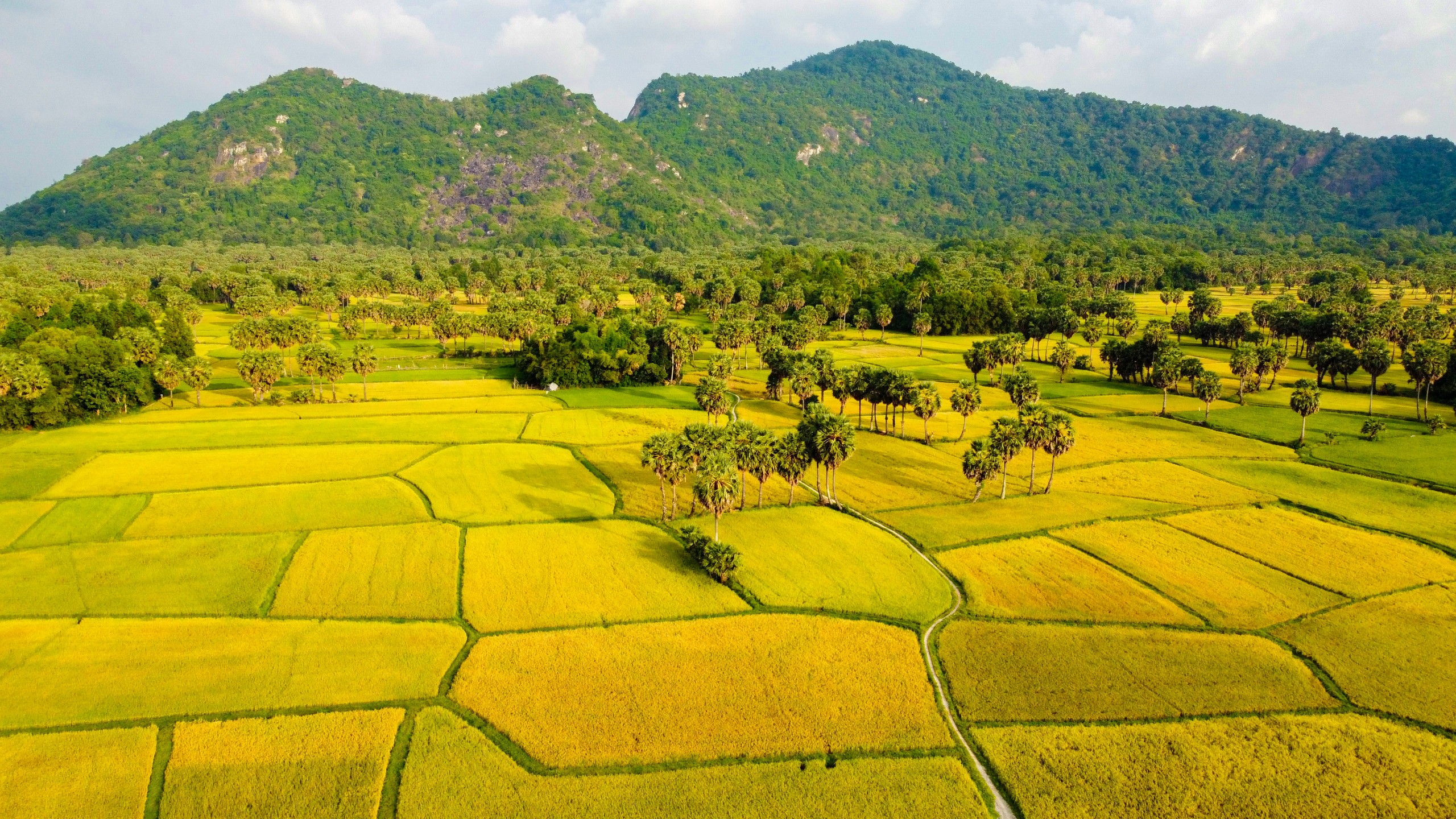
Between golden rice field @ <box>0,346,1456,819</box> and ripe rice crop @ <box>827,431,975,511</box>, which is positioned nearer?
golden rice field @ <box>0,346,1456,819</box>

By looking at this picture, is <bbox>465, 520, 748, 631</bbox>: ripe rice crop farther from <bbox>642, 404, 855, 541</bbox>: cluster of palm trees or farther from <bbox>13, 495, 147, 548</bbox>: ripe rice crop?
<bbox>13, 495, 147, 548</bbox>: ripe rice crop

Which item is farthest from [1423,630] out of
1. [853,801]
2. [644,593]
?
[644,593]

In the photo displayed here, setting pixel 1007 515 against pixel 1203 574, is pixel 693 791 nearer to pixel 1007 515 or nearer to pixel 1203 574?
pixel 1203 574

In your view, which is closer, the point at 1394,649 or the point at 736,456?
the point at 1394,649

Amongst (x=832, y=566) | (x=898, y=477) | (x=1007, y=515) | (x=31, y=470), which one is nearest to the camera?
(x=832, y=566)

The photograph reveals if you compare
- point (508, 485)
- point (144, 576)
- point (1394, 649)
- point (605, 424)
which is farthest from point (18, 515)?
point (1394, 649)

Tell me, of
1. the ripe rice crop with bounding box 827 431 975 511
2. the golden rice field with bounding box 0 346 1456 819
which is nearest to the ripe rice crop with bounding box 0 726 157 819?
the golden rice field with bounding box 0 346 1456 819

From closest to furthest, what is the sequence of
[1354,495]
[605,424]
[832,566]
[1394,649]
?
[1394,649], [832,566], [1354,495], [605,424]
